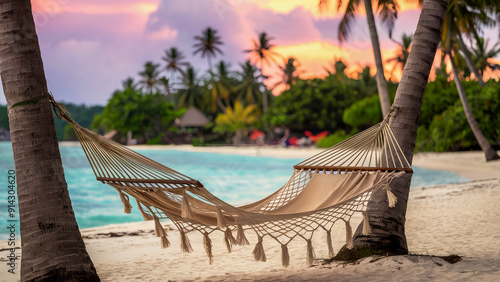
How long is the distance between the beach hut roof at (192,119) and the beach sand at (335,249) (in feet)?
64.8

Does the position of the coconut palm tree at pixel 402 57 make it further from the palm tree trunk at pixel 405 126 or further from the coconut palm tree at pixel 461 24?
the palm tree trunk at pixel 405 126

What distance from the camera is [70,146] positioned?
2764cm

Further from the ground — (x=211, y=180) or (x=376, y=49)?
(x=376, y=49)

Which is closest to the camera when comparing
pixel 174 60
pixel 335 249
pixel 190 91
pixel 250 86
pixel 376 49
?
pixel 335 249

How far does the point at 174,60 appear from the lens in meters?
30.8

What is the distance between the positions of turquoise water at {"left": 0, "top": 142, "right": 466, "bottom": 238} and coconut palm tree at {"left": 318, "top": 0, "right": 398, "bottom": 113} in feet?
5.60

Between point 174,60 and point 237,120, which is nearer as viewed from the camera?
point 237,120

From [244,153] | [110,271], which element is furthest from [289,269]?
[244,153]

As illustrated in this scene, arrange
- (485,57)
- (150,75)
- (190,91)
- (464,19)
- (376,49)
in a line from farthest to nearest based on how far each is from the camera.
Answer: (150,75) → (190,91) → (485,57) → (464,19) → (376,49)

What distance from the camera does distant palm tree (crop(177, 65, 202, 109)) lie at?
26.4 m

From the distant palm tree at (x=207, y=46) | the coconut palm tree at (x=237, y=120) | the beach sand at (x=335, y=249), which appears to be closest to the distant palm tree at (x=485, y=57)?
the coconut palm tree at (x=237, y=120)

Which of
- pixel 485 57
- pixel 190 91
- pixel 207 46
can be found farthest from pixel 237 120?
pixel 207 46

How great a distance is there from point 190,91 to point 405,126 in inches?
964

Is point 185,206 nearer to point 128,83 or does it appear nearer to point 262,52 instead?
point 262,52
